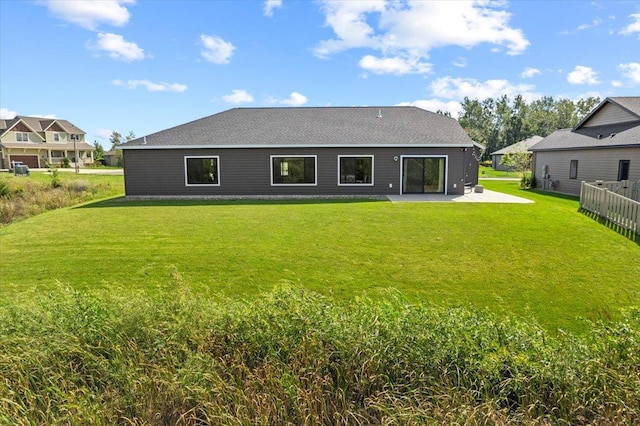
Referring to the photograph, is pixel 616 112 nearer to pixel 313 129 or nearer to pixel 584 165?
pixel 584 165

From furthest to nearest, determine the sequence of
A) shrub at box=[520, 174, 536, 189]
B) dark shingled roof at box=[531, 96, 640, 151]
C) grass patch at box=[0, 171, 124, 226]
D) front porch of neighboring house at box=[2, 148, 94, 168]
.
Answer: front porch of neighboring house at box=[2, 148, 94, 168] → shrub at box=[520, 174, 536, 189] → dark shingled roof at box=[531, 96, 640, 151] → grass patch at box=[0, 171, 124, 226]

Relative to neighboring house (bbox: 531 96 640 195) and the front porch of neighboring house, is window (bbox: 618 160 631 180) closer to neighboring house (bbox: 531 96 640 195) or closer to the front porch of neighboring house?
neighboring house (bbox: 531 96 640 195)

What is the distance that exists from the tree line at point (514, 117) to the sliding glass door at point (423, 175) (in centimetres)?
4937

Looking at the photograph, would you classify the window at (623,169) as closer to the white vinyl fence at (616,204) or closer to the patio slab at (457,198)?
the white vinyl fence at (616,204)

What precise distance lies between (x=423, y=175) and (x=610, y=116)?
36.6 feet

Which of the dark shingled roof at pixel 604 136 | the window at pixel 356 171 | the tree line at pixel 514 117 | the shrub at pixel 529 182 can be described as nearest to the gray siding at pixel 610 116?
the dark shingled roof at pixel 604 136

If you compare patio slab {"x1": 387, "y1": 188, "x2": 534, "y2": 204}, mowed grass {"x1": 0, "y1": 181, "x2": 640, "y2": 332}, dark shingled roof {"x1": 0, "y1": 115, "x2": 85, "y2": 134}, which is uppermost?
dark shingled roof {"x1": 0, "y1": 115, "x2": 85, "y2": 134}

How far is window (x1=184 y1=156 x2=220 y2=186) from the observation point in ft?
61.2

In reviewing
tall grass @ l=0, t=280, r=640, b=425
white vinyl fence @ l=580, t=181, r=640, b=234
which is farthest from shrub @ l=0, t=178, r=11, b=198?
white vinyl fence @ l=580, t=181, r=640, b=234

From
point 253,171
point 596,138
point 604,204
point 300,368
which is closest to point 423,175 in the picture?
point 604,204

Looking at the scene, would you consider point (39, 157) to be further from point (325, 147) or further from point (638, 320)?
point (638, 320)

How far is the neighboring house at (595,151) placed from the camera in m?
17.6

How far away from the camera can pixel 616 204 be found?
37.2 ft

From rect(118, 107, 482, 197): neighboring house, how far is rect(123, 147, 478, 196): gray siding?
44 mm
